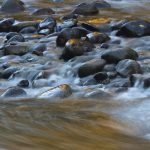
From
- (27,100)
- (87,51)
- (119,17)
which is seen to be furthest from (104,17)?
(27,100)

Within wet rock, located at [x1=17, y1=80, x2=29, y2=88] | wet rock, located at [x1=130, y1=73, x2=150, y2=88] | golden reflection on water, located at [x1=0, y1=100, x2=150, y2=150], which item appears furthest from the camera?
wet rock, located at [x1=17, y1=80, x2=29, y2=88]

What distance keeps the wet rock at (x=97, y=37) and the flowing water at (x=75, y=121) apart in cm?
185

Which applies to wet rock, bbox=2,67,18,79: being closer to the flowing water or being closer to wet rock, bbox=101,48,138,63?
the flowing water

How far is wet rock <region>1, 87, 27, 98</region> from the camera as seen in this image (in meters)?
7.16

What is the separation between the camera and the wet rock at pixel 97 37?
1003 cm

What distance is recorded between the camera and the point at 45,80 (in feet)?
26.8

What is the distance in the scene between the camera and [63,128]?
5512 millimetres

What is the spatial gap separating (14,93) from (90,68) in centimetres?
147

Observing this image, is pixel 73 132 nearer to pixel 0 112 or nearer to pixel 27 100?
pixel 0 112

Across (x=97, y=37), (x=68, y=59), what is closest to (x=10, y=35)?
(x=97, y=37)

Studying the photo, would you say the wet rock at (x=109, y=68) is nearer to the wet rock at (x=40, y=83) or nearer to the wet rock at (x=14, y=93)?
the wet rock at (x=40, y=83)

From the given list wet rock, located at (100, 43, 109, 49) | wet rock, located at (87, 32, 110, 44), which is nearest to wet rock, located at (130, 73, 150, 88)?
wet rock, located at (100, 43, 109, 49)

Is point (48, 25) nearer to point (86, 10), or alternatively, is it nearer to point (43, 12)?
point (86, 10)

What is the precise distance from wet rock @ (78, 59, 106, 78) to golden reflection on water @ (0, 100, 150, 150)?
4.20ft
